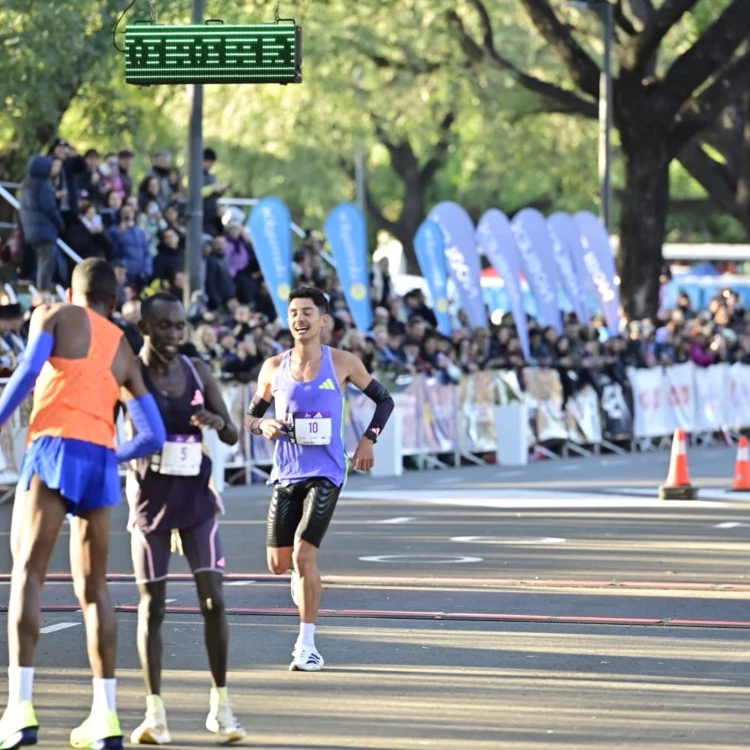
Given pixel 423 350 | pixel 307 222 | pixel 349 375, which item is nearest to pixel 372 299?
pixel 423 350

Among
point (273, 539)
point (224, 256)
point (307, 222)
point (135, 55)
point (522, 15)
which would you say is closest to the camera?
point (273, 539)

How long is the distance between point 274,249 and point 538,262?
703 cm

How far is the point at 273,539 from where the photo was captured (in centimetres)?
996

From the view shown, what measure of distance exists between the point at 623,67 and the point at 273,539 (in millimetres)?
27103

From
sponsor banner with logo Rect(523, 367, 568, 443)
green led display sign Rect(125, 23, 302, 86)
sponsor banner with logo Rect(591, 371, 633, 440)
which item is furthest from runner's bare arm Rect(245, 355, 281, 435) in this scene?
sponsor banner with logo Rect(591, 371, 633, 440)

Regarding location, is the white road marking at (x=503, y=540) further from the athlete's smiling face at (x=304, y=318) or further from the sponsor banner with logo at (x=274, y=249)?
the sponsor banner with logo at (x=274, y=249)

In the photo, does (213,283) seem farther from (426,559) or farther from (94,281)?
(94,281)

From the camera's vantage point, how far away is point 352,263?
26.3m

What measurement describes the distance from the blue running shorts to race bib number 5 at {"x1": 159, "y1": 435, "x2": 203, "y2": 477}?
0.32 m

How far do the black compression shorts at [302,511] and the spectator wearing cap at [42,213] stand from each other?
12325mm

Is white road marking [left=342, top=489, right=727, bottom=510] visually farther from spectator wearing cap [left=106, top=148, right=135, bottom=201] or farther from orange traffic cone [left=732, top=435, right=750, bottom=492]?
spectator wearing cap [left=106, top=148, right=135, bottom=201]

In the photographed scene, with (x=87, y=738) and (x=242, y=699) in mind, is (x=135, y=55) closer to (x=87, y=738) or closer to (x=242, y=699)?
(x=242, y=699)

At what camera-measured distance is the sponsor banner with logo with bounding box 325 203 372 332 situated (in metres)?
26.2

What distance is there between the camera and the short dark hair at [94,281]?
772cm
